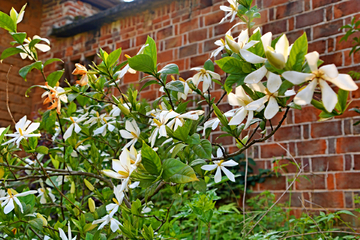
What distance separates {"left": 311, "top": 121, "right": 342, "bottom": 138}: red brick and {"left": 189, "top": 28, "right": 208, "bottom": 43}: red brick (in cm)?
137

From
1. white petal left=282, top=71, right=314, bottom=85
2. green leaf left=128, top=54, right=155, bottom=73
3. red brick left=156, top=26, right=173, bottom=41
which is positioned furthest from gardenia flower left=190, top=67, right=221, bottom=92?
red brick left=156, top=26, right=173, bottom=41

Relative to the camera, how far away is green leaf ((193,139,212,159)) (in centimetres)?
103

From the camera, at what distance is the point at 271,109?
2.69ft

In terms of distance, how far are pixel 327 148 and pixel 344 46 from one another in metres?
0.75

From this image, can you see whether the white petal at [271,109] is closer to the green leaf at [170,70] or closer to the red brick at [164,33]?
the green leaf at [170,70]

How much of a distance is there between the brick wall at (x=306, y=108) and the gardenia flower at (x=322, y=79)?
180 cm

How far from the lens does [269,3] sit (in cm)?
→ 319

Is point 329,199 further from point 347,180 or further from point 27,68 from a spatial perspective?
point 27,68

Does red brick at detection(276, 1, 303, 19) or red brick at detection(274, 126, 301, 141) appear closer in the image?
red brick at detection(274, 126, 301, 141)

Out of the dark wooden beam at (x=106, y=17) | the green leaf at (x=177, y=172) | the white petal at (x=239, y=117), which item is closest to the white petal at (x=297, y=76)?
the white petal at (x=239, y=117)

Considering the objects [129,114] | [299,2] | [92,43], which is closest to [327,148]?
[299,2]

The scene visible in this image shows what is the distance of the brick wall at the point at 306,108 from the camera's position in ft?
8.66

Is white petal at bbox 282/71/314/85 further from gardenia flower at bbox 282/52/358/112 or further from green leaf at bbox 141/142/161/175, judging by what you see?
green leaf at bbox 141/142/161/175

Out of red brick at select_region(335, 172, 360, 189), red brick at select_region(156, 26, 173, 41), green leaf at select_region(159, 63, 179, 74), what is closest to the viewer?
green leaf at select_region(159, 63, 179, 74)
